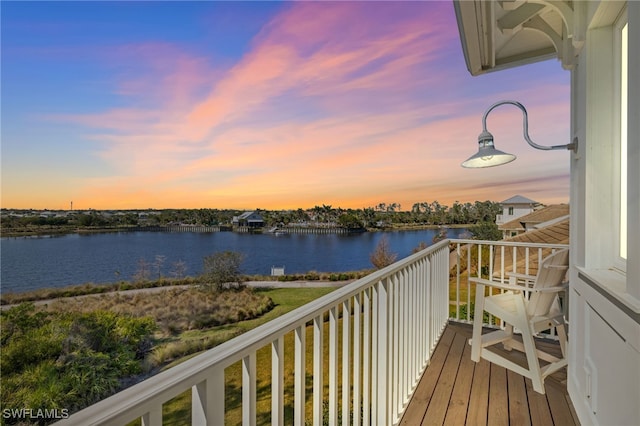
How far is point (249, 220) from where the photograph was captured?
85.5 feet

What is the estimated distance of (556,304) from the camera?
2568mm

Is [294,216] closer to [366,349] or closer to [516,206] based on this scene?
[516,206]

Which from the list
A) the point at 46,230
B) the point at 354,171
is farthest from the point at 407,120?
the point at 46,230

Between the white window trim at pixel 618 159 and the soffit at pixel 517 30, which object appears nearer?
the white window trim at pixel 618 159

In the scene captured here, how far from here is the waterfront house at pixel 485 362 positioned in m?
0.76

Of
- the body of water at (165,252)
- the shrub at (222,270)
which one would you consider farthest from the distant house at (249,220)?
the shrub at (222,270)

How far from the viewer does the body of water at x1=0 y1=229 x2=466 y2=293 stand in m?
16.7

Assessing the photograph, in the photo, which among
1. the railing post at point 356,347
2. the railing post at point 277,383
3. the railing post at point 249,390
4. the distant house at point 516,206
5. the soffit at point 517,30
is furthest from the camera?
the distant house at point 516,206

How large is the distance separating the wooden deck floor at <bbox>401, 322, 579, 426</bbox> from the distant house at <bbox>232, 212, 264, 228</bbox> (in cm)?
2421

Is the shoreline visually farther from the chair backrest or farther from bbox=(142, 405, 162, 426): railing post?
bbox=(142, 405, 162, 426): railing post

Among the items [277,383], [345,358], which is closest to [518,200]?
[345,358]

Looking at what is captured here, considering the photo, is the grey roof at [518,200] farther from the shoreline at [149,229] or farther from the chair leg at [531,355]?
the chair leg at [531,355]

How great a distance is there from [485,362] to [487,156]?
5.49ft

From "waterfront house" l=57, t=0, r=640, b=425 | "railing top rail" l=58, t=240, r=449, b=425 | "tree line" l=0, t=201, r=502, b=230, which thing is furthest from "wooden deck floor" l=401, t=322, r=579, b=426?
"tree line" l=0, t=201, r=502, b=230
